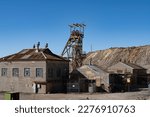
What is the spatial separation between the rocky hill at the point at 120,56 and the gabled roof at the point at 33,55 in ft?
86.9

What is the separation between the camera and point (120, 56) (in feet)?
226

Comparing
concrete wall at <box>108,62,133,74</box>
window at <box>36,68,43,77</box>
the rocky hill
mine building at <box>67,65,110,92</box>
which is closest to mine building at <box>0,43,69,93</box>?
window at <box>36,68,43,77</box>

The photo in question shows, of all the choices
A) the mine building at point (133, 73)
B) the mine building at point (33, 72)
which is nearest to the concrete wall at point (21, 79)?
the mine building at point (33, 72)

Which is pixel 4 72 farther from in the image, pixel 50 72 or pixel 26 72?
pixel 50 72

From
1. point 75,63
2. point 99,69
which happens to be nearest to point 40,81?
point 99,69

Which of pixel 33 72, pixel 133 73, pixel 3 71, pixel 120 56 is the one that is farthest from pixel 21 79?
pixel 120 56

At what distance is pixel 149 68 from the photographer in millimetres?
55938

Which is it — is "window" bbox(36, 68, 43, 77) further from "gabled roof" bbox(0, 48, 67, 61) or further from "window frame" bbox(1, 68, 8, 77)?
"window frame" bbox(1, 68, 8, 77)

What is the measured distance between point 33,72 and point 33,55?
8.06 feet

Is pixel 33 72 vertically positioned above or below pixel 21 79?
above

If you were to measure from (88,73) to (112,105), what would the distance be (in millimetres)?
32821

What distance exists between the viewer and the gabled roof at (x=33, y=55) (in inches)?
1415

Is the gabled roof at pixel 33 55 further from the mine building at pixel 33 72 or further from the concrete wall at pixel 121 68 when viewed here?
the concrete wall at pixel 121 68

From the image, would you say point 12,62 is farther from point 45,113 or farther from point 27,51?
point 45,113
